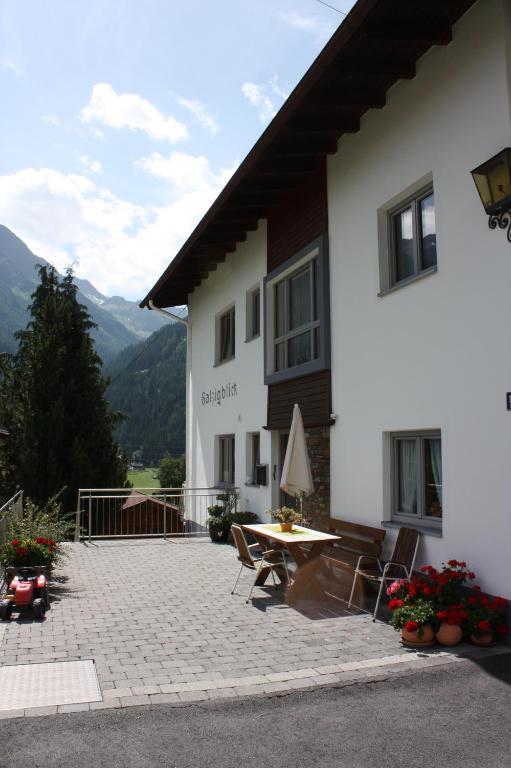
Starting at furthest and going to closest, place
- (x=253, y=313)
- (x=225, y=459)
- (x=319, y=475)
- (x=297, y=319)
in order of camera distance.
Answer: (x=225, y=459) < (x=253, y=313) < (x=297, y=319) < (x=319, y=475)

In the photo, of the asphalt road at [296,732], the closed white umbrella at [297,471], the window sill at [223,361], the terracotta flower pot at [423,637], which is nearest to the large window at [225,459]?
the window sill at [223,361]

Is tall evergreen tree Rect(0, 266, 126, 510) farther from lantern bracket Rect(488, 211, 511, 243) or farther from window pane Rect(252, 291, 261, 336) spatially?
lantern bracket Rect(488, 211, 511, 243)

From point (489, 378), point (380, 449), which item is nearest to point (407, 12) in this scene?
point (489, 378)

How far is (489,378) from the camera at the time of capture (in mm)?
5906

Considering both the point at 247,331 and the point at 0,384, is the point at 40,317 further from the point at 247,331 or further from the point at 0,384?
the point at 247,331

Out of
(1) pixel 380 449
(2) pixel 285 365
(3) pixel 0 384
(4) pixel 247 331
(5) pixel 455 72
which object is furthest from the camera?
(3) pixel 0 384

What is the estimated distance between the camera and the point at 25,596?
6.50 m

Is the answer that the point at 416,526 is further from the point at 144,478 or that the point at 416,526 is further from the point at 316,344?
the point at 144,478

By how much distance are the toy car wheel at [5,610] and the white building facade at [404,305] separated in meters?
4.24

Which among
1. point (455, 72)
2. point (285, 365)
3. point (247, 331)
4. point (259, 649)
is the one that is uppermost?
point (455, 72)

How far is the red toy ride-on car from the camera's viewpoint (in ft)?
21.2

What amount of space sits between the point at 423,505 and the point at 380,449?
92cm

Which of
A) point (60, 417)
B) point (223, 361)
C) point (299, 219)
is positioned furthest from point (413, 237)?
point (60, 417)

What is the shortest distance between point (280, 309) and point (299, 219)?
5.89 ft
